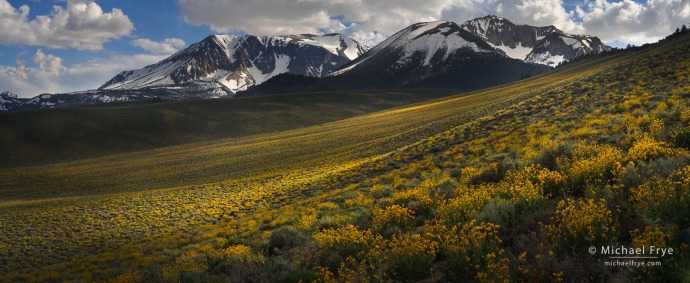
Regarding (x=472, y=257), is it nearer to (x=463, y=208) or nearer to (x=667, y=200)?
(x=463, y=208)

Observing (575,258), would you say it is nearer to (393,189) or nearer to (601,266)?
(601,266)

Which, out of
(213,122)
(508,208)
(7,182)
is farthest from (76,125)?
(508,208)

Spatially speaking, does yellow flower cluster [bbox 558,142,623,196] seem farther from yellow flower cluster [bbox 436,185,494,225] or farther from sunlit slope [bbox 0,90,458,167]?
sunlit slope [bbox 0,90,458,167]

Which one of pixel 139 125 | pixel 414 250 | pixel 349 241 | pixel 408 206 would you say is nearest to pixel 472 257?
pixel 414 250

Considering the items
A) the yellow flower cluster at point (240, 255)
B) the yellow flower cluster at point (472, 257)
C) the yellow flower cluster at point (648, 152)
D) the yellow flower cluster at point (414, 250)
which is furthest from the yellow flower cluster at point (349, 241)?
the yellow flower cluster at point (648, 152)

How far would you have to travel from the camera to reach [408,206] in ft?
34.9

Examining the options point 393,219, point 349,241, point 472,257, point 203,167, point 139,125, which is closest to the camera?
point 472,257

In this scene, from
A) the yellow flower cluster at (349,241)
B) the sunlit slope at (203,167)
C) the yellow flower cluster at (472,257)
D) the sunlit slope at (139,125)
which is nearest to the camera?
the yellow flower cluster at (472,257)

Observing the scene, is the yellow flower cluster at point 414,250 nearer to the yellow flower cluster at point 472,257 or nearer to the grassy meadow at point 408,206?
the grassy meadow at point 408,206

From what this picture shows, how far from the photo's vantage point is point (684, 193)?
17.1 ft

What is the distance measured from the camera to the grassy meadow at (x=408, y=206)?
5469 millimetres

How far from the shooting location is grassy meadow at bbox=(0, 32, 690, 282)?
5469 mm

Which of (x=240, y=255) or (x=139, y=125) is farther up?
(x=139, y=125)

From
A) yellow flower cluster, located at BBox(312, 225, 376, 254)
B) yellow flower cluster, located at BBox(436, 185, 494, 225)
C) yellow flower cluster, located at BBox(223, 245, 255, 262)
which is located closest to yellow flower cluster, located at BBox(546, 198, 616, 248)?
yellow flower cluster, located at BBox(436, 185, 494, 225)
